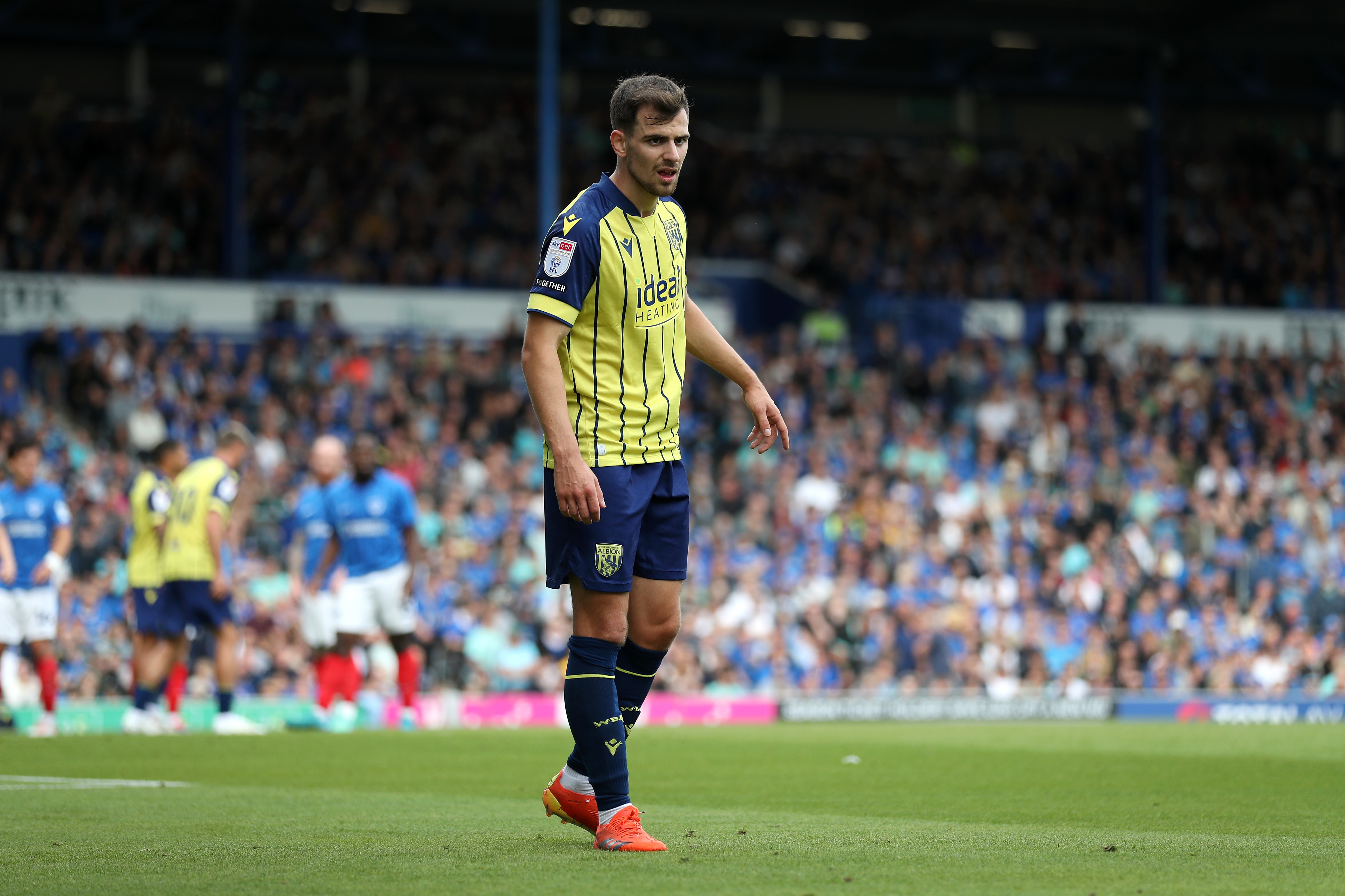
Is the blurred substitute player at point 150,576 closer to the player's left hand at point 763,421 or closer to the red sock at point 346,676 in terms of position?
the red sock at point 346,676

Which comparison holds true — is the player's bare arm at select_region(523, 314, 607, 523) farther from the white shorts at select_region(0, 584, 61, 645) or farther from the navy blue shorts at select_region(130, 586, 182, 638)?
the white shorts at select_region(0, 584, 61, 645)

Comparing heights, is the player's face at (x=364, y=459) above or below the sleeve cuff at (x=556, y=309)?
below

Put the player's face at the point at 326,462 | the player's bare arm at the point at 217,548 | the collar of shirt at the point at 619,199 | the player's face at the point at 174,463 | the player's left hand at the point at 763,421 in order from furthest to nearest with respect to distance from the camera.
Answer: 1. the player's face at the point at 326,462
2. the player's face at the point at 174,463
3. the player's bare arm at the point at 217,548
4. the player's left hand at the point at 763,421
5. the collar of shirt at the point at 619,199

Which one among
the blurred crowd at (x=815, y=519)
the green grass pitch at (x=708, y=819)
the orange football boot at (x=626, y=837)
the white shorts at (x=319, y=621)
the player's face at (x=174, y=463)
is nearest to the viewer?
the green grass pitch at (x=708, y=819)

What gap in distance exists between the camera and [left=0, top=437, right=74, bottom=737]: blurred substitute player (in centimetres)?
1267

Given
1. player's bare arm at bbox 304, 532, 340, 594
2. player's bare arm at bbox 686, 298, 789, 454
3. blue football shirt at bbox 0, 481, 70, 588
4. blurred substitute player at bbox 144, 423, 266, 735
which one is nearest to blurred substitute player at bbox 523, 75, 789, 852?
player's bare arm at bbox 686, 298, 789, 454

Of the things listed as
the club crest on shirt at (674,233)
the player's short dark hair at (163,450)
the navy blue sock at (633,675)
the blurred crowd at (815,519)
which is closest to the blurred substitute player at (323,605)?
the player's short dark hair at (163,450)

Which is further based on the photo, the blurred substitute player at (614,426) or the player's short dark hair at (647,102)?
the player's short dark hair at (647,102)

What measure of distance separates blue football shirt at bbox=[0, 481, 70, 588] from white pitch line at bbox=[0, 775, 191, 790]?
4996mm

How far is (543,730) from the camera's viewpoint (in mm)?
13133

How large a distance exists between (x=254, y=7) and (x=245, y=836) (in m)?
25.8

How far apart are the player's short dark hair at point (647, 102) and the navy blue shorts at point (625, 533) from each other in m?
1.06

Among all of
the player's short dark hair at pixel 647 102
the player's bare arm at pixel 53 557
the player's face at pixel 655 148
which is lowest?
the player's bare arm at pixel 53 557

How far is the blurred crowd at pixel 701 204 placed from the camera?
25609 mm
